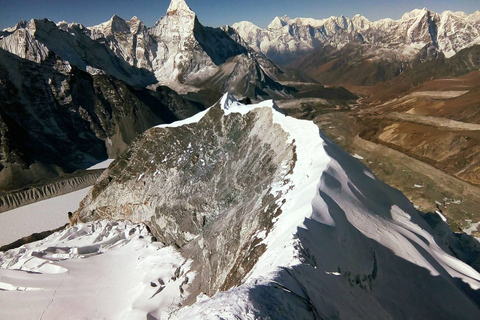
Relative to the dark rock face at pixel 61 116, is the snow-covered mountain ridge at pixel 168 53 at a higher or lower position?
higher

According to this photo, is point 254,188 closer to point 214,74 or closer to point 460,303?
point 460,303

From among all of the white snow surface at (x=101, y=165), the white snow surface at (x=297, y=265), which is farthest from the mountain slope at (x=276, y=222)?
the white snow surface at (x=101, y=165)

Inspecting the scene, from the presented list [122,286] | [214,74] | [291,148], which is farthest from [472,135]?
[214,74]

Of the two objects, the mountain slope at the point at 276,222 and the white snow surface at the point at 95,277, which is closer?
the mountain slope at the point at 276,222

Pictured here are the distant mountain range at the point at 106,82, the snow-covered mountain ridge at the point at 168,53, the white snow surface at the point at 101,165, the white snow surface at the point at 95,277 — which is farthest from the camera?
the snow-covered mountain ridge at the point at 168,53

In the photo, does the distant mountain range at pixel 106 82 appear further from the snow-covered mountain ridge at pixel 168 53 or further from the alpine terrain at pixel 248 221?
the alpine terrain at pixel 248 221

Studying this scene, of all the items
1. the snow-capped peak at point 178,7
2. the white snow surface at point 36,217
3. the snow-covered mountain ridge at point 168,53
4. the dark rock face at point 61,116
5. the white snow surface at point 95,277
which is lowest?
the white snow surface at point 95,277
